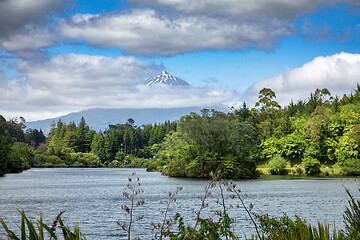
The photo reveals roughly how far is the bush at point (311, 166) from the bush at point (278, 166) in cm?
385

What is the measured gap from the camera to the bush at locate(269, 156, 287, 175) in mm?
61812

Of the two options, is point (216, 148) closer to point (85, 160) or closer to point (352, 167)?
point (352, 167)

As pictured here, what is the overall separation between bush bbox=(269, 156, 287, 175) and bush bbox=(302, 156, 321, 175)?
385 centimetres

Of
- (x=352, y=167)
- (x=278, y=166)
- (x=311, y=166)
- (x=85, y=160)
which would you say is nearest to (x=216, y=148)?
(x=278, y=166)

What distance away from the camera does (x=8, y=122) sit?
122 m

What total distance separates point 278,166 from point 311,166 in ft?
17.5

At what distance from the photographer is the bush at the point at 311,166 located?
58.3 m

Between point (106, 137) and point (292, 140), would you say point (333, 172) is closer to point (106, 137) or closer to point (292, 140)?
point (292, 140)

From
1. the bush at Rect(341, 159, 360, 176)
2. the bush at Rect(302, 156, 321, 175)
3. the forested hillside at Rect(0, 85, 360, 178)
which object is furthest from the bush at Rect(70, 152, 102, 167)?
the bush at Rect(341, 159, 360, 176)

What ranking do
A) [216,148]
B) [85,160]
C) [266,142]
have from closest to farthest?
1. [216,148]
2. [266,142]
3. [85,160]

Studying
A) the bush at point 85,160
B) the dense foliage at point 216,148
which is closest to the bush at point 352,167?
the dense foliage at point 216,148

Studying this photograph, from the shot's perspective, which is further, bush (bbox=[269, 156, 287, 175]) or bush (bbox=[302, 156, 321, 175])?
bush (bbox=[269, 156, 287, 175])

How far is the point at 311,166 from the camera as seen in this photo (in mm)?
58500

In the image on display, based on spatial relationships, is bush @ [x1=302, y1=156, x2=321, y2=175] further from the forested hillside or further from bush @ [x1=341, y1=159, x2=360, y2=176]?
bush @ [x1=341, y1=159, x2=360, y2=176]
